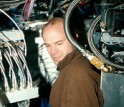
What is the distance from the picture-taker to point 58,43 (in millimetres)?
2436

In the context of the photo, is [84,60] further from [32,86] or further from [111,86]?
[32,86]

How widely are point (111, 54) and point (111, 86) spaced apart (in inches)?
15.4

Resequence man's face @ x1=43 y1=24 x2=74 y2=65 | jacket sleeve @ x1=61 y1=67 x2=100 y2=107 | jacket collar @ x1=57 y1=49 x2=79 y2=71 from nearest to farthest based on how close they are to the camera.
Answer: jacket sleeve @ x1=61 y1=67 x2=100 y2=107 → jacket collar @ x1=57 y1=49 x2=79 y2=71 → man's face @ x1=43 y1=24 x2=74 y2=65

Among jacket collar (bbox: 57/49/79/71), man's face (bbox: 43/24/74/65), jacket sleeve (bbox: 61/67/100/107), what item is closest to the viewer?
jacket sleeve (bbox: 61/67/100/107)

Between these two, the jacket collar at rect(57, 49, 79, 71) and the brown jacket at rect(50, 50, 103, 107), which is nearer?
the brown jacket at rect(50, 50, 103, 107)

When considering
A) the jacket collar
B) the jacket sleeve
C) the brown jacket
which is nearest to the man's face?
the jacket collar

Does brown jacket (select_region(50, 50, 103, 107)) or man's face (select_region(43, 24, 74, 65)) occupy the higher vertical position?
man's face (select_region(43, 24, 74, 65))

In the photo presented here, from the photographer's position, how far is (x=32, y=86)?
2.37 metres

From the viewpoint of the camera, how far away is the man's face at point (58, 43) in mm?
2426

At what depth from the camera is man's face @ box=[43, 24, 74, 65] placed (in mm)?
2426

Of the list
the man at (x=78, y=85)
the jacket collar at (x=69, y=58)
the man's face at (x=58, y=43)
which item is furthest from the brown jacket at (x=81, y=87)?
the man's face at (x=58, y=43)

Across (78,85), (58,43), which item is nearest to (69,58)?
(58,43)

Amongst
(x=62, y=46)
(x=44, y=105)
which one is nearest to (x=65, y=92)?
(x=62, y=46)

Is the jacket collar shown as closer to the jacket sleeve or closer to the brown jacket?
the brown jacket
